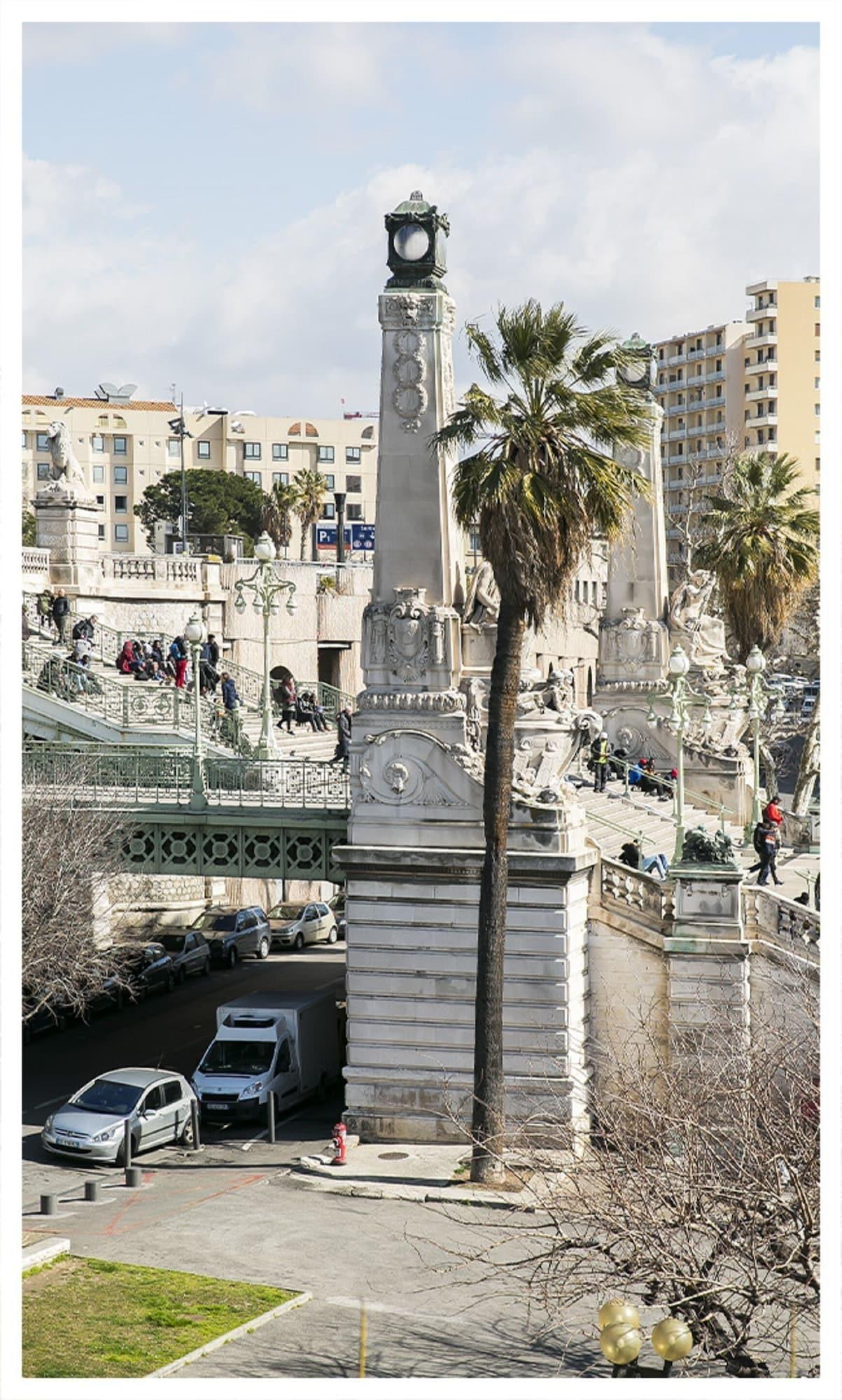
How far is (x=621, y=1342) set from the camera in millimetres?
15984

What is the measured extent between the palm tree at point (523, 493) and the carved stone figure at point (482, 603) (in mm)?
3894

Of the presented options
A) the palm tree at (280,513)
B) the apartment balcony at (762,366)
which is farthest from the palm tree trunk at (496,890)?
the apartment balcony at (762,366)

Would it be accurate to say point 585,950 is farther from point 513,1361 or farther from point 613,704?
point 613,704

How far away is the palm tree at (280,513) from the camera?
364ft

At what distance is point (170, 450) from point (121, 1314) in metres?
111

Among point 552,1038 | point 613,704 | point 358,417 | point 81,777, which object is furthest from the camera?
point 358,417

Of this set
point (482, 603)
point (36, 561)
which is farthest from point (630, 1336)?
point (36, 561)

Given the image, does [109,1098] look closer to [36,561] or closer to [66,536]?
[36,561]

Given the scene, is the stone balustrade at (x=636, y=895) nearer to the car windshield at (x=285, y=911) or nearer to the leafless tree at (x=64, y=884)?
the leafless tree at (x=64, y=884)

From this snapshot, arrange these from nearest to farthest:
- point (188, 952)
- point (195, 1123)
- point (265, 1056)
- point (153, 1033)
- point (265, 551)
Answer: point (195, 1123)
point (265, 1056)
point (265, 551)
point (153, 1033)
point (188, 952)

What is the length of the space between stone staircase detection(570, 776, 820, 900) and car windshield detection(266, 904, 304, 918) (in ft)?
50.5
